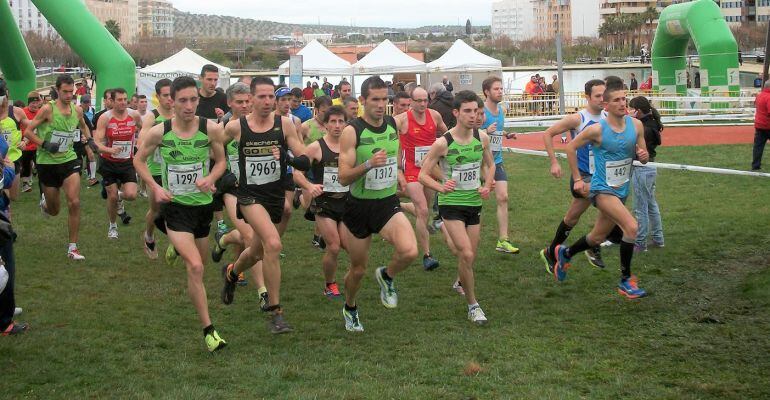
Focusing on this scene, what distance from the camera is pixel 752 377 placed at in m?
6.32

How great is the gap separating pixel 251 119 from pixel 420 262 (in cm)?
359

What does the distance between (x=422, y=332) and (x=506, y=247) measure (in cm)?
370

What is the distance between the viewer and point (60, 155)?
11.4 m

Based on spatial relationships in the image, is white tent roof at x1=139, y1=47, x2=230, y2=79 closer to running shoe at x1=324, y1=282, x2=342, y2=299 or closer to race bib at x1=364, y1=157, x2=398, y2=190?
running shoe at x1=324, y1=282, x2=342, y2=299

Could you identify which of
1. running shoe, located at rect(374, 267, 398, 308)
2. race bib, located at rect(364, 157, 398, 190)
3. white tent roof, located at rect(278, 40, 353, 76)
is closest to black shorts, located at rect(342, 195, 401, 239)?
race bib, located at rect(364, 157, 398, 190)

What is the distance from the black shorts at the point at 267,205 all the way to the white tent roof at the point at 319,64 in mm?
29792

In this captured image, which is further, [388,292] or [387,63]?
[387,63]

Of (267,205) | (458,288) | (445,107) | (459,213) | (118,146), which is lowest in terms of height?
(458,288)

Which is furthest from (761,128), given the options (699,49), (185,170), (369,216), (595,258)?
(699,49)

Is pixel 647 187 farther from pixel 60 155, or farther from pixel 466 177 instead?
pixel 60 155

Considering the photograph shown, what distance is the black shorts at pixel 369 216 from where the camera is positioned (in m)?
7.85

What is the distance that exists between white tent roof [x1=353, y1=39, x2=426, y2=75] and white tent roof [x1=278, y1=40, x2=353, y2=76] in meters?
0.58

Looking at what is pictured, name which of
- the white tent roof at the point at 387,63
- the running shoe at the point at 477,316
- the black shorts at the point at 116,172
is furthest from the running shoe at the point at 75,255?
the white tent roof at the point at 387,63

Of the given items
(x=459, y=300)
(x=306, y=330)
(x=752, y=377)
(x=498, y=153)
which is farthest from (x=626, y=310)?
(x=498, y=153)
